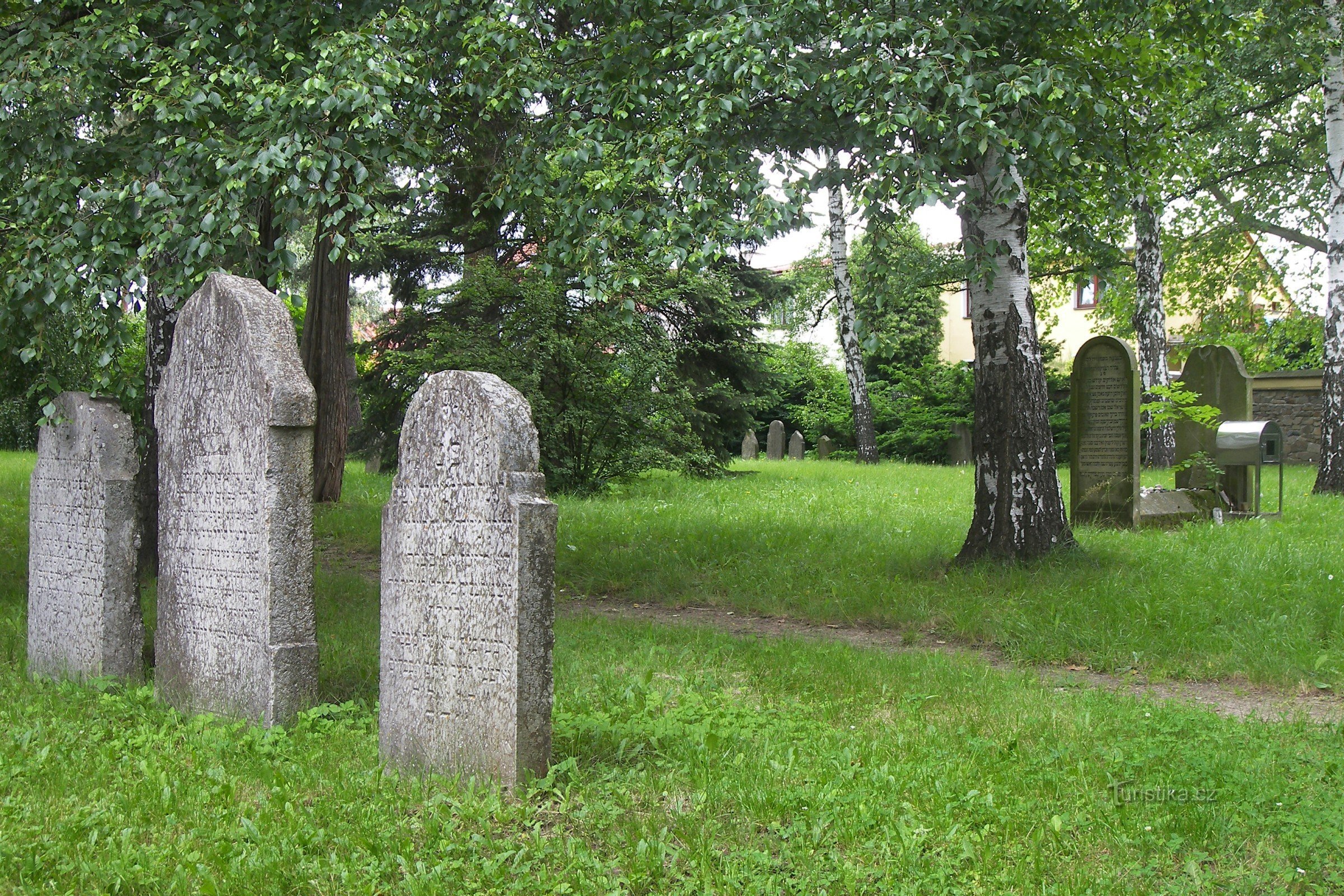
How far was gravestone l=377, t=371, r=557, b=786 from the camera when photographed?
4.42 meters

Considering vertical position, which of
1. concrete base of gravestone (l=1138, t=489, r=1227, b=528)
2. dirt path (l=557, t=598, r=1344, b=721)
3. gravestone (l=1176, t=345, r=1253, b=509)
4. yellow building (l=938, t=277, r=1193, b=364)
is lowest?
dirt path (l=557, t=598, r=1344, b=721)

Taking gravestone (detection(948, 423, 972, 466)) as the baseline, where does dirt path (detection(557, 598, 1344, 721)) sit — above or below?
below

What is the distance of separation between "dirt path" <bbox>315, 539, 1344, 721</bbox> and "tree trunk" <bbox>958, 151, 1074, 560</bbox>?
5.54 ft

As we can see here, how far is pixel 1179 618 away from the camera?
7.50 meters

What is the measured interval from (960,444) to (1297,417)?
26.0 feet

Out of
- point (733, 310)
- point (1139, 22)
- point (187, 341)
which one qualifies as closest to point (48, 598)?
point (187, 341)

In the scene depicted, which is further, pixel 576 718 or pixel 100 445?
pixel 100 445

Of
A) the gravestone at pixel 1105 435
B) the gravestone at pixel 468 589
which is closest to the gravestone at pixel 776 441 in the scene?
the gravestone at pixel 1105 435

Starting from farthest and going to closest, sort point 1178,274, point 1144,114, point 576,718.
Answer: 1. point 1178,274
2. point 1144,114
3. point 576,718

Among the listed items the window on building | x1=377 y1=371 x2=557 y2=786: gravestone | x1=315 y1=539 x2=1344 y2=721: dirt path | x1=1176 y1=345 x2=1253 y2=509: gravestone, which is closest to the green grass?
x1=315 y1=539 x2=1344 y2=721: dirt path

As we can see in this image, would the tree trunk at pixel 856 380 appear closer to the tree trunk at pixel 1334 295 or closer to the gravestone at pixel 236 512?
the tree trunk at pixel 1334 295

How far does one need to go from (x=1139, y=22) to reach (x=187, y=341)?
839 centimetres

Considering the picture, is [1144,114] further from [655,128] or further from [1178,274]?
[1178,274]

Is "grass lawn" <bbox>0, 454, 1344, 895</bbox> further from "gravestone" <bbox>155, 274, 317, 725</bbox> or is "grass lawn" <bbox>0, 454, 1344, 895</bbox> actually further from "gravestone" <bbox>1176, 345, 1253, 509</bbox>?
"gravestone" <bbox>1176, 345, 1253, 509</bbox>
